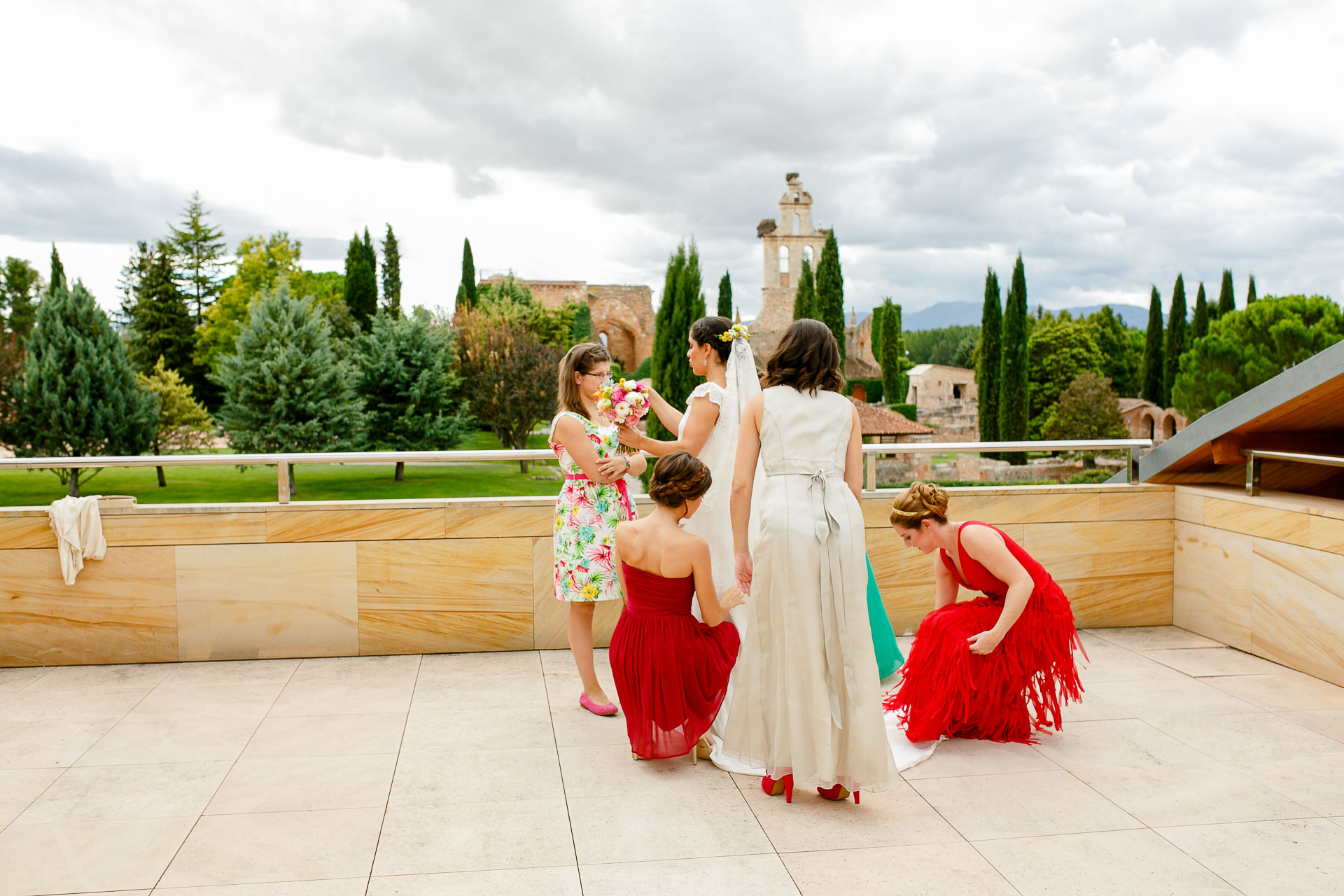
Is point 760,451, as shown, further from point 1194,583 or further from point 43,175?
point 43,175

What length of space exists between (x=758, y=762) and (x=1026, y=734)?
4.22ft

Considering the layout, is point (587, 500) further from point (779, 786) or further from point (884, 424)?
point (884, 424)

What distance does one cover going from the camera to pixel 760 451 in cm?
315

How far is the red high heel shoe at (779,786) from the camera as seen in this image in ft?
10.1

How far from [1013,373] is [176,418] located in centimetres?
3140

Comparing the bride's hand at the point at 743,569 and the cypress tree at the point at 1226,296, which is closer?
the bride's hand at the point at 743,569

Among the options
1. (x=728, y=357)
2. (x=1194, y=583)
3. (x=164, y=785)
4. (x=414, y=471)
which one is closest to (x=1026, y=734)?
(x=728, y=357)

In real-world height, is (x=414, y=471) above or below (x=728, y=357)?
below

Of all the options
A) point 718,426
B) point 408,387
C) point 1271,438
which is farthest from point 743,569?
point 408,387

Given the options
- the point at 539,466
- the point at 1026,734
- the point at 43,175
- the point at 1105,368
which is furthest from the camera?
the point at 1105,368

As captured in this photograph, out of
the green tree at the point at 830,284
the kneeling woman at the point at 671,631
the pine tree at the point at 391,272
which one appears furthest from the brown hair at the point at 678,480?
the pine tree at the point at 391,272

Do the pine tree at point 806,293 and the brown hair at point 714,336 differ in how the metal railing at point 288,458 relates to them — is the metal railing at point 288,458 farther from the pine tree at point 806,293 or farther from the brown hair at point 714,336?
the pine tree at point 806,293

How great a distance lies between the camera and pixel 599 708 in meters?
4.00

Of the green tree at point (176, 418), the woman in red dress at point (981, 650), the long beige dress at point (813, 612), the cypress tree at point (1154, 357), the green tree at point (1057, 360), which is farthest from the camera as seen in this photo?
the green tree at point (1057, 360)
